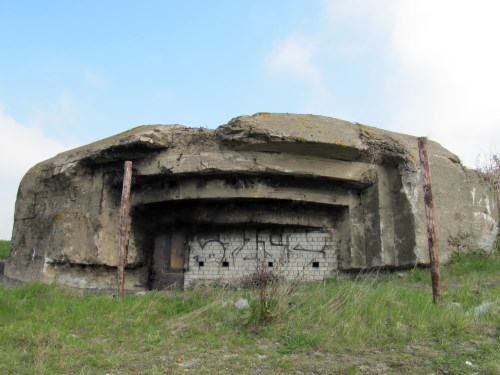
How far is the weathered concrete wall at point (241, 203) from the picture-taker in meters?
6.33

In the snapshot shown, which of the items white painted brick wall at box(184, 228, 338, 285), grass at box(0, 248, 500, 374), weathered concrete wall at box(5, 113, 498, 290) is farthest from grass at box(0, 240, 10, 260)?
grass at box(0, 248, 500, 374)

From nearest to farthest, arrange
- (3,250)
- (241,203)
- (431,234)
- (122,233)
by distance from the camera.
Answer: (431,234), (122,233), (241,203), (3,250)

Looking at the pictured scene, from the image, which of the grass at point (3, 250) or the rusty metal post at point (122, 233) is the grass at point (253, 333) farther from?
the grass at point (3, 250)

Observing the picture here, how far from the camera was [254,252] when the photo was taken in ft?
23.4

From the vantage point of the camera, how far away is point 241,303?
4398 mm

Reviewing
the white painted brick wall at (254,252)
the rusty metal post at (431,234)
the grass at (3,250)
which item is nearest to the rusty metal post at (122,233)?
the white painted brick wall at (254,252)

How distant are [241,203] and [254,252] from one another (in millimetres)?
862

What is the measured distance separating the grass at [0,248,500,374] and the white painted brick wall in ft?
6.56

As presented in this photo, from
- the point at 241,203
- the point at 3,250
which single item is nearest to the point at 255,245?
the point at 241,203

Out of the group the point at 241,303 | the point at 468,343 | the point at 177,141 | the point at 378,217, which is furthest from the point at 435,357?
the point at 177,141

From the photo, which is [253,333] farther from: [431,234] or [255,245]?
[255,245]

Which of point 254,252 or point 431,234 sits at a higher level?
point 431,234

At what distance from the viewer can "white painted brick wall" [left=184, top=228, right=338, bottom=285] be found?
23.2 ft

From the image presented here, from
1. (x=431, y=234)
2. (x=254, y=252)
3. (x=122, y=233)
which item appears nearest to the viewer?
(x=431, y=234)
